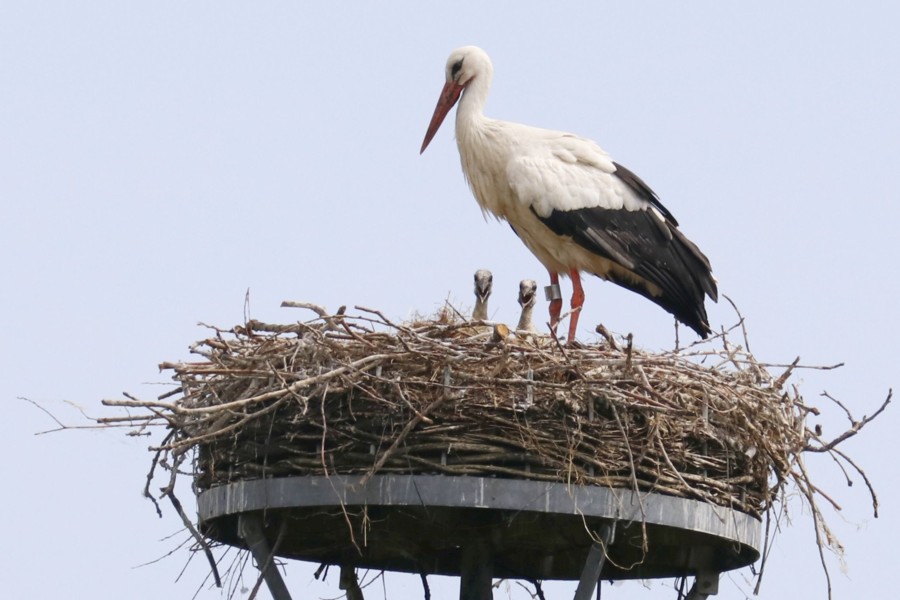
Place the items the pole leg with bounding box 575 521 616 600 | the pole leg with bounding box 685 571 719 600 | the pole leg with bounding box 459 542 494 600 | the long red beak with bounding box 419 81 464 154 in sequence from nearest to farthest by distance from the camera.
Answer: the pole leg with bounding box 575 521 616 600
the pole leg with bounding box 459 542 494 600
the pole leg with bounding box 685 571 719 600
the long red beak with bounding box 419 81 464 154

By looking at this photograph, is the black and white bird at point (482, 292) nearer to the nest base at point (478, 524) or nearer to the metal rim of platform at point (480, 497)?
the nest base at point (478, 524)

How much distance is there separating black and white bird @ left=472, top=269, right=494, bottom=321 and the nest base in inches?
68.4

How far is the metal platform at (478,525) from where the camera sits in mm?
7406

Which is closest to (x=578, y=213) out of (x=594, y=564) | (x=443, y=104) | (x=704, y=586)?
(x=443, y=104)

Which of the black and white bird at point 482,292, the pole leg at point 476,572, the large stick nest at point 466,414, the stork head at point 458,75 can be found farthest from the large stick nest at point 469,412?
the stork head at point 458,75

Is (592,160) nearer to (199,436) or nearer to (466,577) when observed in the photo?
(466,577)

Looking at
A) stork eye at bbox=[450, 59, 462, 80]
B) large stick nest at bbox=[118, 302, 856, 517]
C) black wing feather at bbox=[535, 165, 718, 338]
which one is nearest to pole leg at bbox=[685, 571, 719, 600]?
large stick nest at bbox=[118, 302, 856, 517]

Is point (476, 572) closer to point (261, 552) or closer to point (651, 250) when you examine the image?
point (261, 552)

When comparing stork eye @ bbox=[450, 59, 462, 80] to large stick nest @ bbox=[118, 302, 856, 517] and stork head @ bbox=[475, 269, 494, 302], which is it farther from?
large stick nest @ bbox=[118, 302, 856, 517]

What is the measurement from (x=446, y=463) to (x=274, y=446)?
2.70 ft

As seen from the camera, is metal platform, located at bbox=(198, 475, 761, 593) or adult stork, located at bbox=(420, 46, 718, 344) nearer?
metal platform, located at bbox=(198, 475, 761, 593)

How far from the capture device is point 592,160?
1041 centimetres

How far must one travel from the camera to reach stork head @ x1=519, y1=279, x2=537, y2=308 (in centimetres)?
1048

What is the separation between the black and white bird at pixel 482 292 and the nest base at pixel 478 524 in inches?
68.4
